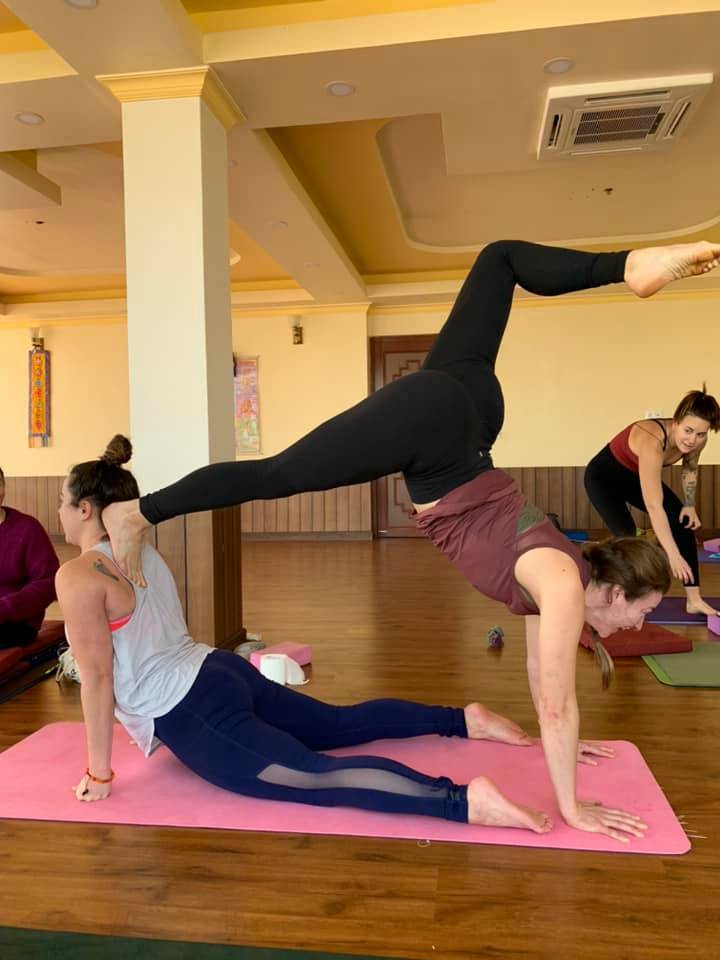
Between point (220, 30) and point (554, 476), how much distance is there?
5.66 meters

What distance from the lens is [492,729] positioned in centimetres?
214

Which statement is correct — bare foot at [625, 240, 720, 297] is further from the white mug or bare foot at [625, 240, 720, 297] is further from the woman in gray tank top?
the white mug

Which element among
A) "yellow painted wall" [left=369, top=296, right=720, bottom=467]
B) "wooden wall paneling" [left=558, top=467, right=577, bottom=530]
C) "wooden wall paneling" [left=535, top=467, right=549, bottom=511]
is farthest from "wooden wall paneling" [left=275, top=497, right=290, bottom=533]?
"wooden wall paneling" [left=558, top=467, right=577, bottom=530]

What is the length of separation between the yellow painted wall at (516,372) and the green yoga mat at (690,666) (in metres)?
4.75

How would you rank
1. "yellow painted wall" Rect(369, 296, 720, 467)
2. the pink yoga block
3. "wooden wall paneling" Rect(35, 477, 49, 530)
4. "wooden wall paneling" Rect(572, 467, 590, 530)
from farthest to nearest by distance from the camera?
"wooden wall paneling" Rect(35, 477, 49, 530) < "wooden wall paneling" Rect(572, 467, 590, 530) < "yellow painted wall" Rect(369, 296, 720, 467) < the pink yoga block

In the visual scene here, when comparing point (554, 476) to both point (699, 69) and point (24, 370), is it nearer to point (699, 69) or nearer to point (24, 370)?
point (699, 69)

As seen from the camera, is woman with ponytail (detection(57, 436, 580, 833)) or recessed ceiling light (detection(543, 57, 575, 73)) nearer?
woman with ponytail (detection(57, 436, 580, 833))

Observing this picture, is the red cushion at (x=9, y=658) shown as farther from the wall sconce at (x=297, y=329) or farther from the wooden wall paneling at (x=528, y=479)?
the wooden wall paneling at (x=528, y=479)

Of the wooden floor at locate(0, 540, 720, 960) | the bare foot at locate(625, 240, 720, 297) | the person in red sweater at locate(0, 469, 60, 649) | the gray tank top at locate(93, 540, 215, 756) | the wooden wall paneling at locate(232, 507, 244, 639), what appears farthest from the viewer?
the wooden wall paneling at locate(232, 507, 244, 639)

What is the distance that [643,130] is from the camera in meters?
3.90

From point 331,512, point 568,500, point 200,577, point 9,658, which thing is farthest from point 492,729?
point 331,512

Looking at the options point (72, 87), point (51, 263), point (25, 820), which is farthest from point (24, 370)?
point (25, 820)

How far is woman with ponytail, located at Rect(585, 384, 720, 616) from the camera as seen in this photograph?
332 cm

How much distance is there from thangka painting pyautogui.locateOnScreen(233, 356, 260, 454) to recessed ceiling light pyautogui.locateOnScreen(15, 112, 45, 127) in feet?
15.2
